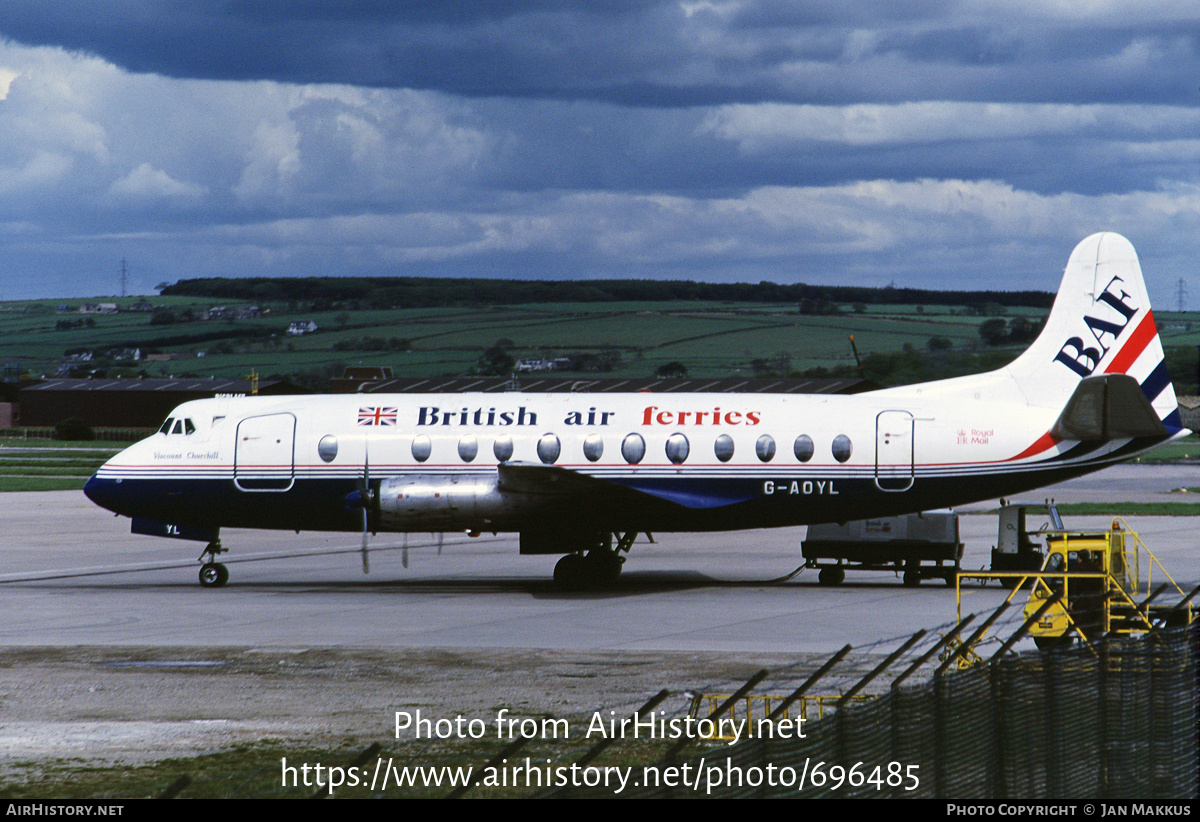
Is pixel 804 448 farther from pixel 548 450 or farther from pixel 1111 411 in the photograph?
pixel 1111 411

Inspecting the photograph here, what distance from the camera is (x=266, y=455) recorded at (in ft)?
91.3

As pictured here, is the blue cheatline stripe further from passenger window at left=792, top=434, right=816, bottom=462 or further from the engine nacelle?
the engine nacelle

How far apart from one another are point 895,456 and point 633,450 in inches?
213

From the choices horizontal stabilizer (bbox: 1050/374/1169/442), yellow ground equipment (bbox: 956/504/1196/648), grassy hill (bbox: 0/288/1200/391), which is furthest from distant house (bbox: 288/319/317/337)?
yellow ground equipment (bbox: 956/504/1196/648)

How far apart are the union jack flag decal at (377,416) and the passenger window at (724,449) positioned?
6.96 meters

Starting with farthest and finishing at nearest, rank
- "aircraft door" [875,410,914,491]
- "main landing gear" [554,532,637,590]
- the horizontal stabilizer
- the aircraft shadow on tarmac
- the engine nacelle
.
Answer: "main landing gear" [554,532,637,590], the aircraft shadow on tarmac, "aircraft door" [875,410,914,491], the engine nacelle, the horizontal stabilizer

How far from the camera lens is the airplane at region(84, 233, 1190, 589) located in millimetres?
26094

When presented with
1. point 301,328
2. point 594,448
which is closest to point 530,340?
point 301,328

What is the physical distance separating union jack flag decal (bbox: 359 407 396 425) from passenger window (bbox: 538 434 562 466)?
10.7ft

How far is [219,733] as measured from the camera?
13.8 metres

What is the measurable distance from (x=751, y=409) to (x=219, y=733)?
614 inches

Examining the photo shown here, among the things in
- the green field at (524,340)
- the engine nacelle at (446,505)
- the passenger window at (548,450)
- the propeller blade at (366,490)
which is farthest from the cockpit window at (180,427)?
the green field at (524,340)

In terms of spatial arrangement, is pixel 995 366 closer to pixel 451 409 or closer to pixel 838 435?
pixel 838 435

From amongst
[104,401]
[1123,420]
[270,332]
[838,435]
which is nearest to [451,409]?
[838,435]
